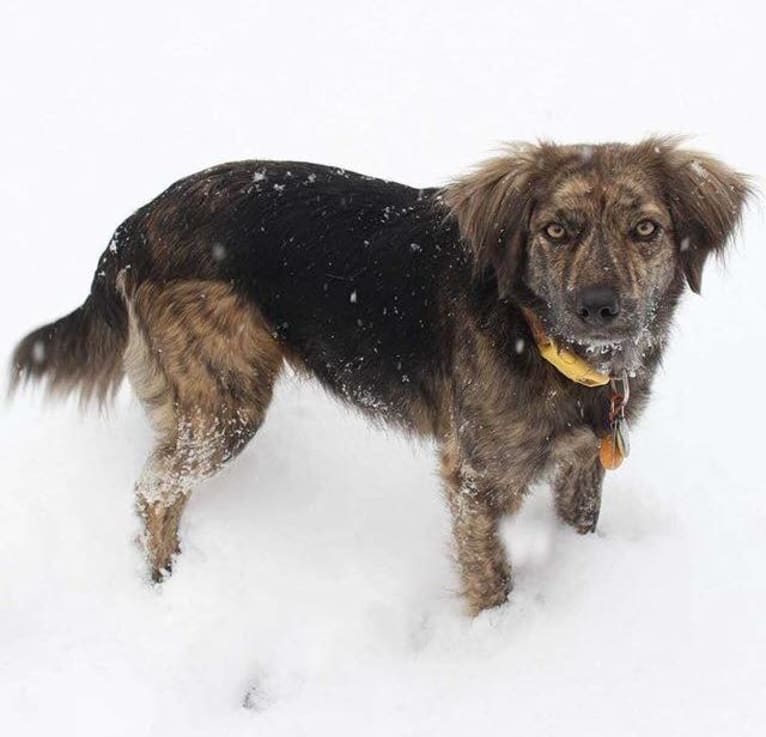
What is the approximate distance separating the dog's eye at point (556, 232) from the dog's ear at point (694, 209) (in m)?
0.40

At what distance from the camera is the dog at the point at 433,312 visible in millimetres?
3217

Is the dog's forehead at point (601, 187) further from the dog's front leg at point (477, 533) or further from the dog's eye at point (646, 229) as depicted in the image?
the dog's front leg at point (477, 533)

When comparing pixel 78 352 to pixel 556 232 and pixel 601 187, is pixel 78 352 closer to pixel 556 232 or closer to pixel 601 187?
pixel 556 232

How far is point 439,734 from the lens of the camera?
133 inches

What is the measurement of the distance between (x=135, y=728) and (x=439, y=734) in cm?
114

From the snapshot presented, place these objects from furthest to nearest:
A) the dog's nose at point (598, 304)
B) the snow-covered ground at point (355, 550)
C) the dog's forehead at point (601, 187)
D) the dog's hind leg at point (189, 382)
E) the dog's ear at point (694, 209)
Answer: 1. the dog's hind leg at point (189, 382)
2. the snow-covered ground at point (355, 550)
3. the dog's ear at point (694, 209)
4. the dog's forehead at point (601, 187)
5. the dog's nose at point (598, 304)

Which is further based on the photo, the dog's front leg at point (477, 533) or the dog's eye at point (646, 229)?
the dog's front leg at point (477, 533)

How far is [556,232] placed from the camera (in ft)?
10.5

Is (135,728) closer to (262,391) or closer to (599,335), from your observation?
(262,391)

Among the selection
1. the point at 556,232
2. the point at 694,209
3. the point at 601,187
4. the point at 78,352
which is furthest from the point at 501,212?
the point at 78,352

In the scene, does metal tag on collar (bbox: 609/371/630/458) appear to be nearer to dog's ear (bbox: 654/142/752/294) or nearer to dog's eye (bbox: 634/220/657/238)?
dog's ear (bbox: 654/142/752/294)

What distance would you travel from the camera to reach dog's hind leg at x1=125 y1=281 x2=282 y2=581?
3842 mm

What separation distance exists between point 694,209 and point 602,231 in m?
0.42

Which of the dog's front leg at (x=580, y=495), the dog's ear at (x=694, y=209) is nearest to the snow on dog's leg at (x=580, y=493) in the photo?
the dog's front leg at (x=580, y=495)
